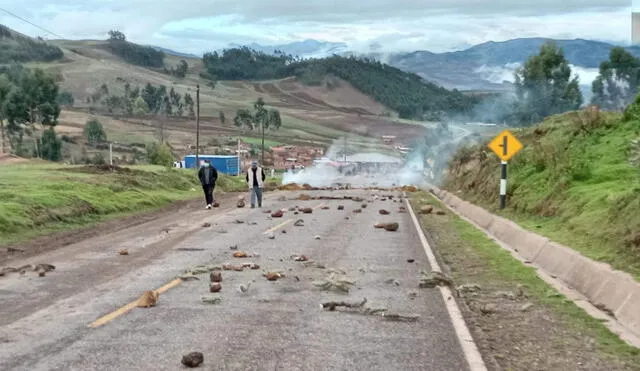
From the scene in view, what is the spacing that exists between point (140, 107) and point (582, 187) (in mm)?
142071

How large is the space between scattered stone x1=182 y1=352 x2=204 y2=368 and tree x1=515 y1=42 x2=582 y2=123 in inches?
2280

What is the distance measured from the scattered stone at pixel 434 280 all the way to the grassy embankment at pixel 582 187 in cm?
223

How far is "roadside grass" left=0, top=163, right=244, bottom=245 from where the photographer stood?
824 inches

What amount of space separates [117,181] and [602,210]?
2407cm

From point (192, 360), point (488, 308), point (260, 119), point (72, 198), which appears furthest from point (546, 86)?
point (260, 119)

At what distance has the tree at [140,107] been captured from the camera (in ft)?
506

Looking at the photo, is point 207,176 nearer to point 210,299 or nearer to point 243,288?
point 243,288

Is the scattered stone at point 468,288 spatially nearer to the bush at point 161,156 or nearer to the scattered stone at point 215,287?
the scattered stone at point 215,287

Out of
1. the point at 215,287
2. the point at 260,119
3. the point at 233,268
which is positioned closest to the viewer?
the point at 215,287

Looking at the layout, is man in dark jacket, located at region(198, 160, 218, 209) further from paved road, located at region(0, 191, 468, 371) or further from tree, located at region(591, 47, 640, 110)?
tree, located at region(591, 47, 640, 110)

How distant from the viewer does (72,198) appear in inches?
1017

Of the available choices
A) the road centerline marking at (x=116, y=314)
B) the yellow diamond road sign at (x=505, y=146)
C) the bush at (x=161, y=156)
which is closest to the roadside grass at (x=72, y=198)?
the road centerline marking at (x=116, y=314)

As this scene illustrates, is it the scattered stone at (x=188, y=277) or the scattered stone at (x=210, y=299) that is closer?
the scattered stone at (x=210, y=299)

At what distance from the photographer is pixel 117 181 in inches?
1398
